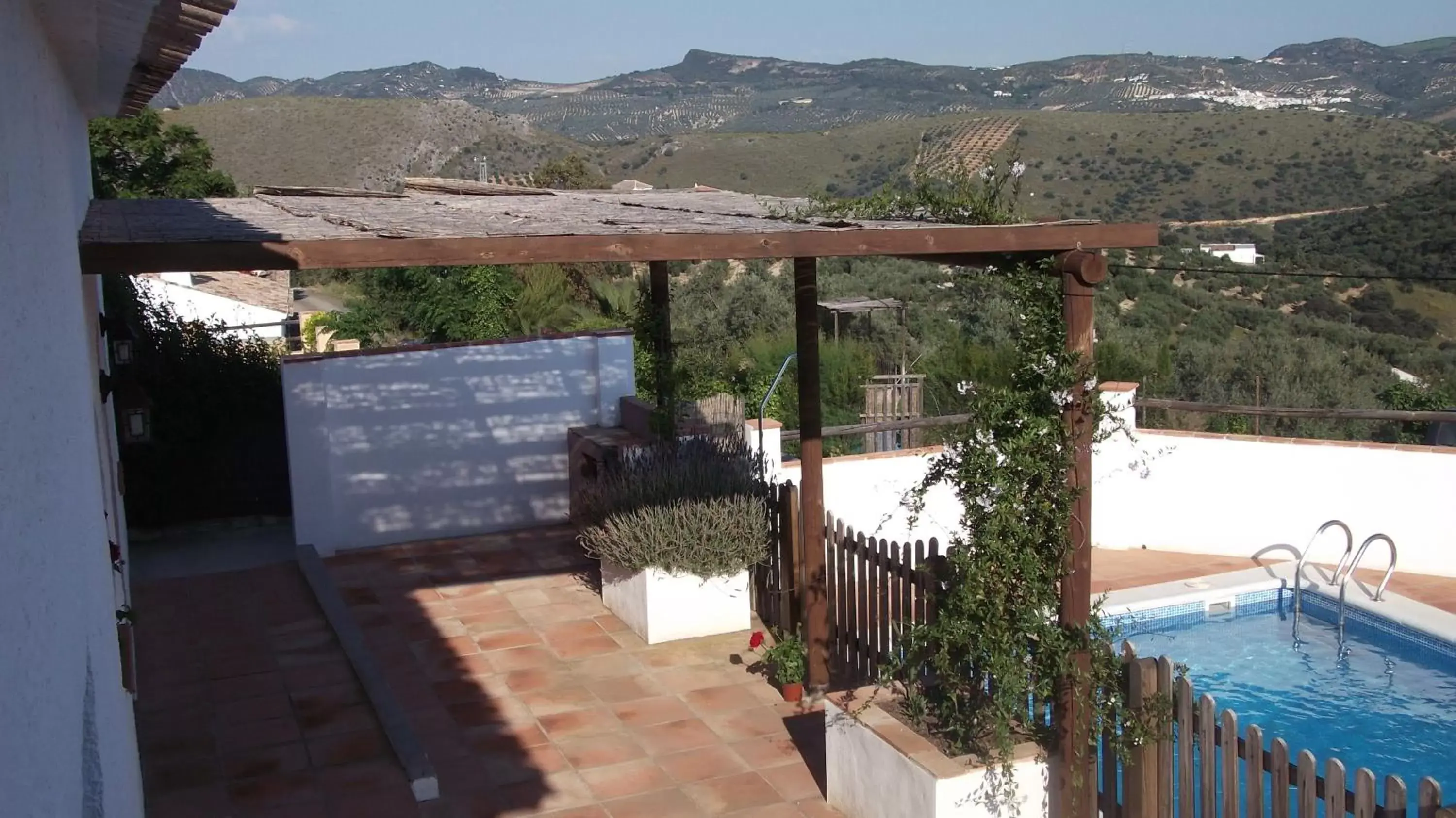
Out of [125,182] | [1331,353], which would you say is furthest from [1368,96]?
[125,182]

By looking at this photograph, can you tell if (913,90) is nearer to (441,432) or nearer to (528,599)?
(441,432)

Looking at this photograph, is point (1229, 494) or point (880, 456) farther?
point (1229, 494)

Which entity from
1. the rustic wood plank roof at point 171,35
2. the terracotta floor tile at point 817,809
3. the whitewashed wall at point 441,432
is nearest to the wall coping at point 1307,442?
the whitewashed wall at point 441,432

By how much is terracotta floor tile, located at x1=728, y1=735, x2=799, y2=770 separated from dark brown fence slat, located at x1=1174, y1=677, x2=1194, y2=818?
74.7 inches

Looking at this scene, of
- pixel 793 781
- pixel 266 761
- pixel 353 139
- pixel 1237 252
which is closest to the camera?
pixel 793 781

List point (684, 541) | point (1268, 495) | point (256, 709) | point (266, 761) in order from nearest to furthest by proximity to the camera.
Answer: point (266, 761) < point (256, 709) < point (684, 541) < point (1268, 495)

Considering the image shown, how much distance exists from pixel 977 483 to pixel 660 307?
4.18 meters

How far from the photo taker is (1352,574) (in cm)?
981

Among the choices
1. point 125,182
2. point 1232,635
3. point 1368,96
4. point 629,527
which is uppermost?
point 1368,96

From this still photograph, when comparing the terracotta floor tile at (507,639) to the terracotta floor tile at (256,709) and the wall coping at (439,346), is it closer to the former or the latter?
the terracotta floor tile at (256,709)

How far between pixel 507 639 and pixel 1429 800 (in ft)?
16.8

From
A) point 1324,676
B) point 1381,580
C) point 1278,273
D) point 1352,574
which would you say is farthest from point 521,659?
point 1278,273

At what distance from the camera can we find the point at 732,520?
23.7 ft

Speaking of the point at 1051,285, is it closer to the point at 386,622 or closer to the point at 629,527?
the point at 629,527
